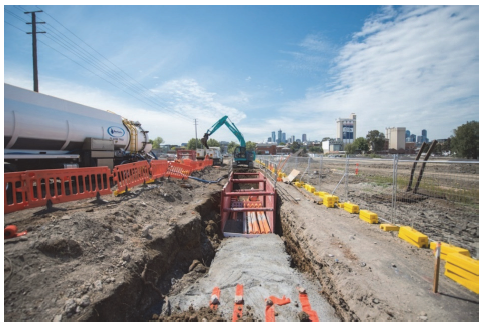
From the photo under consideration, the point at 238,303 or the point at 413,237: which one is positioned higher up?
the point at 413,237

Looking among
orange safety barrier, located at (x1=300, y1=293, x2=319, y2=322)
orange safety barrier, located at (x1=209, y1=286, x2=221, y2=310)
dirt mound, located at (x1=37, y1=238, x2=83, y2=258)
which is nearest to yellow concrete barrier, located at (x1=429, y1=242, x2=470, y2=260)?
orange safety barrier, located at (x1=300, y1=293, x2=319, y2=322)

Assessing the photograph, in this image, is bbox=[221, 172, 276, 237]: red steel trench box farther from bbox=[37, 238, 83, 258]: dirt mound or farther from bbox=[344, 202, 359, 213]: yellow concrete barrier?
bbox=[37, 238, 83, 258]: dirt mound

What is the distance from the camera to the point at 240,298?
3.69 m

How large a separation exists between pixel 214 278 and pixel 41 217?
365 centimetres

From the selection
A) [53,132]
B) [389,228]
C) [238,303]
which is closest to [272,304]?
[238,303]

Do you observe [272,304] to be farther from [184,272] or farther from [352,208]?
[352,208]

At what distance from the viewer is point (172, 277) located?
14.6 ft

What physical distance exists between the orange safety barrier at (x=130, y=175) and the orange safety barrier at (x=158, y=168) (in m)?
0.22

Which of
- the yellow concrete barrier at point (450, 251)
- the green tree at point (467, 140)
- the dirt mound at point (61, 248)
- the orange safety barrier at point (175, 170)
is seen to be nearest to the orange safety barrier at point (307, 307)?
the yellow concrete barrier at point (450, 251)

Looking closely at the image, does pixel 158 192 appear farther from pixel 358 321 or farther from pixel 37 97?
pixel 358 321

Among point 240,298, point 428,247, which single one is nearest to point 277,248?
point 240,298

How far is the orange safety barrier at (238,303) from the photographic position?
11.0ft

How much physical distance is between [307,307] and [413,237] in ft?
9.82

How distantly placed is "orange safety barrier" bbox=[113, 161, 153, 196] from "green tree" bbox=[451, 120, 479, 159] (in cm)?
4456
